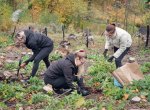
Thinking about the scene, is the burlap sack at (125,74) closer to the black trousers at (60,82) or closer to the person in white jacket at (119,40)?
Result: the black trousers at (60,82)

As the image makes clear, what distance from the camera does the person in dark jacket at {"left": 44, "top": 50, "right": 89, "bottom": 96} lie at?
28.0 ft

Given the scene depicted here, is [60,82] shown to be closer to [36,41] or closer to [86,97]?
[86,97]

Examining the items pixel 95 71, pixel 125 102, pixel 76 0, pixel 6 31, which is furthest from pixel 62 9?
pixel 125 102

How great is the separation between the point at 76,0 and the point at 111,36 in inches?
506

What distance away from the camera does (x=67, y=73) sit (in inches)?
338

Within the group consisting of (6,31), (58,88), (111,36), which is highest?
(111,36)

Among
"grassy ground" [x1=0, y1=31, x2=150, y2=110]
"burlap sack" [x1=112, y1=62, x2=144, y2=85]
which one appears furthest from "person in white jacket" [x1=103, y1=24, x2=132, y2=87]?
"burlap sack" [x1=112, y1=62, x2=144, y2=85]

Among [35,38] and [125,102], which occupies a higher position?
[35,38]

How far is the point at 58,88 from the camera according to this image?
918cm

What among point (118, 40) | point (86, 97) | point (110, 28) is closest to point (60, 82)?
point (86, 97)

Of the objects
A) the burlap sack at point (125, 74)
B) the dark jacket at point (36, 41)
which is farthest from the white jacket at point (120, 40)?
the dark jacket at point (36, 41)

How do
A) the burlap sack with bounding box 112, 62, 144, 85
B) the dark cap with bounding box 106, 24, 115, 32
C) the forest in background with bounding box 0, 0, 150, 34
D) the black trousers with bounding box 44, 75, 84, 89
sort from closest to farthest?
1. the black trousers with bounding box 44, 75, 84, 89
2. the burlap sack with bounding box 112, 62, 144, 85
3. the dark cap with bounding box 106, 24, 115, 32
4. the forest in background with bounding box 0, 0, 150, 34

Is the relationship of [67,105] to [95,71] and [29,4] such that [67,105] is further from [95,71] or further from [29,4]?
[29,4]

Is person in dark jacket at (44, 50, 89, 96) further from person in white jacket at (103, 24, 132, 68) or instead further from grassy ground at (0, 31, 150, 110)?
person in white jacket at (103, 24, 132, 68)
